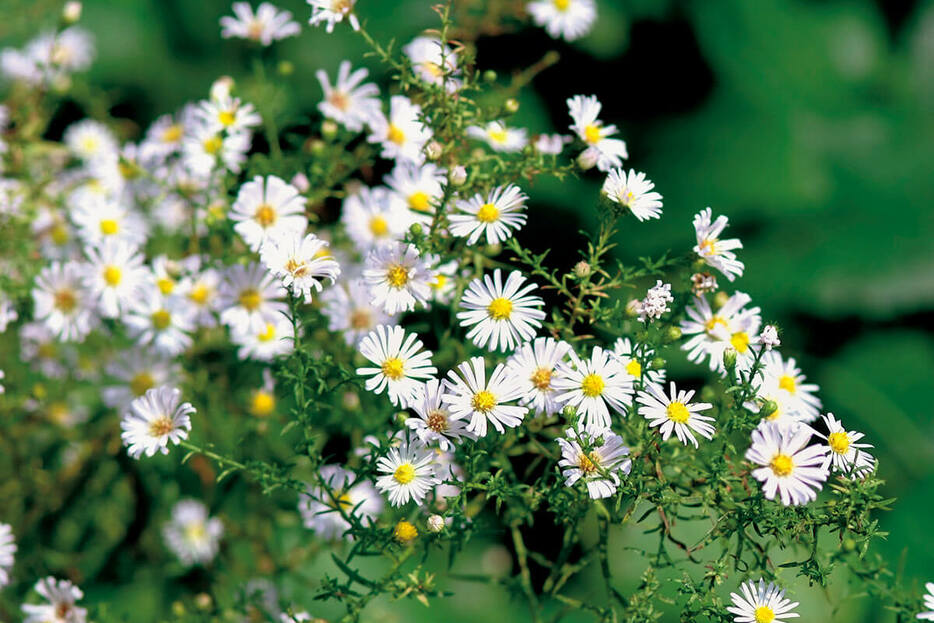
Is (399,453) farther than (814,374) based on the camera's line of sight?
No

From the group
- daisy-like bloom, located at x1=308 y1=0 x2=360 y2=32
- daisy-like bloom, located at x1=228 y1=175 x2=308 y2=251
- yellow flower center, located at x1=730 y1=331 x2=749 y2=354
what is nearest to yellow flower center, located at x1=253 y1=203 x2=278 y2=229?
daisy-like bloom, located at x1=228 y1=175 x2=308 y2=251

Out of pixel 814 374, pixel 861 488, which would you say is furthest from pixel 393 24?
pixel 861 488

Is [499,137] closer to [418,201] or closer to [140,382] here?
[418,201]

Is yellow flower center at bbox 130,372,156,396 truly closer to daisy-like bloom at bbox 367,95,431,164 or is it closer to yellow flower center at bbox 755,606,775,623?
daisy-like bloom at bbox 367,95,431,164

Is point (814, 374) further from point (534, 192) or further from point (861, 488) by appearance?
point (861, 488)

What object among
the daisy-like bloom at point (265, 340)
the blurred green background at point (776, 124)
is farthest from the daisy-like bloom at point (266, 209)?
the blurred green background at point (776, 124)

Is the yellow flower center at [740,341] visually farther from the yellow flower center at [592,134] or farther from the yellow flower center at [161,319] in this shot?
the yellow flower center at [161,319]
